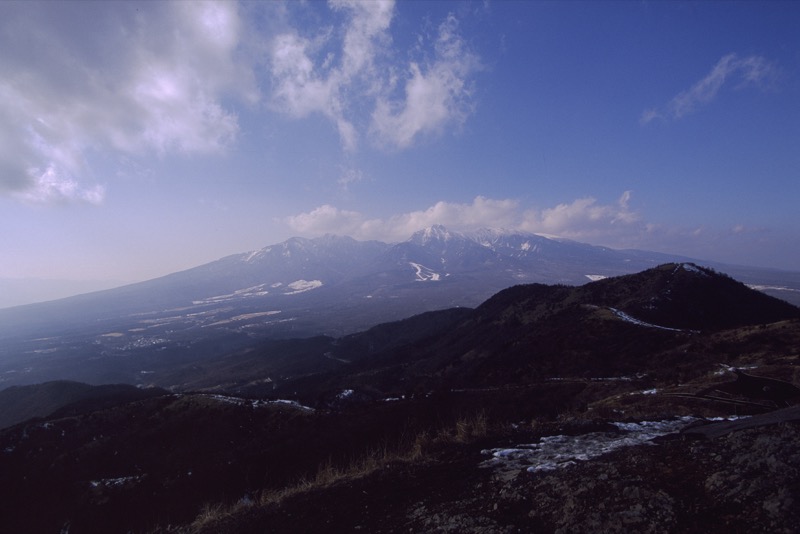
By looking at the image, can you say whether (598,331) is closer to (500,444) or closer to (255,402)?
(255,402)

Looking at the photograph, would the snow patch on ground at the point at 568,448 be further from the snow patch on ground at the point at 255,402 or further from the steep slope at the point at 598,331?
the snow patch on ground at the point at 255,402

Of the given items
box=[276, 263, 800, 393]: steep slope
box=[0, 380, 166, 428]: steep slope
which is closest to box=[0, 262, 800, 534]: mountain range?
box=[276, 263, 800, 393]: steep slope

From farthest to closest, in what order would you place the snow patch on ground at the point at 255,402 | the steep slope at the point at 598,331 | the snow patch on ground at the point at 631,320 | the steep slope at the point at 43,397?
1. the steep slope at the point at 43,397
2. the snow patch on ground at the point at 631,320
3. the steep slope at the point at 598,331
4. the snow patch on ground at the point at 255,402

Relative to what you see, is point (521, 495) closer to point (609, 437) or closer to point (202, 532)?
point (609, 437)

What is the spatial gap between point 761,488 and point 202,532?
389 inches

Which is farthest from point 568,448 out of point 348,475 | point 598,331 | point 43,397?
point 43,397

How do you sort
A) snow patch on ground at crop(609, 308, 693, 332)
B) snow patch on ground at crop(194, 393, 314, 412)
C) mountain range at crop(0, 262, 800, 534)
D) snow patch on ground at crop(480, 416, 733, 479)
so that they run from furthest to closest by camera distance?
1. snow patch on ground at crop(609, 308, 693, 332)
2. snow patch on ground at crop(194, 393, 314, 412)
3. snow patch on ground at crop(480, 416, 733, 479)
4. mountain range at crop(0, 262, 800, 534)

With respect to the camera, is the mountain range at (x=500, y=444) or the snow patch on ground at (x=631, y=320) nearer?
the mountain range at (x=500, y=444)

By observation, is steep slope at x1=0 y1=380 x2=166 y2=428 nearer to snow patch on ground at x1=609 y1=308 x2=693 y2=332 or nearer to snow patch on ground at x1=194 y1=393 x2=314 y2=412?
snow patch on ground at x1=194 y1=393 x2=314 y2=412

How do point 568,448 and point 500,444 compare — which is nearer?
point 568,448

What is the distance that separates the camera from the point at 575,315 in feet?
152

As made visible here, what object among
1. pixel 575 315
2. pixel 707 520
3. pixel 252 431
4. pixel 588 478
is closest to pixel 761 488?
pixel 707 520

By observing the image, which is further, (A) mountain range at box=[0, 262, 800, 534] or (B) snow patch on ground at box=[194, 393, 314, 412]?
(B) snow patch on ground at box=[194, 393, 314, 412]

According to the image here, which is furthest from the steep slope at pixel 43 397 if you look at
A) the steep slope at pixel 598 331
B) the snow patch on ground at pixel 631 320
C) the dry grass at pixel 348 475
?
the snow patch on ground at pixel 631 320
